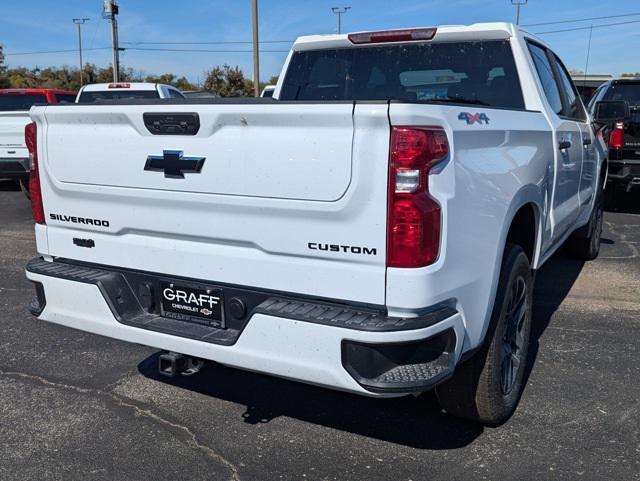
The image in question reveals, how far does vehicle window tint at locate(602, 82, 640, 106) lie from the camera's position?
34.2ft

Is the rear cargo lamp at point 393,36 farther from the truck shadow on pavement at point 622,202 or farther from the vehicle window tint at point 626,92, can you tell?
the truck shadow on pavement at point 622,202

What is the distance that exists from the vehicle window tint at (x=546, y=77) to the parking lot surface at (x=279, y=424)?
1.67 metres

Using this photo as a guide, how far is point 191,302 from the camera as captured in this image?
304 cm

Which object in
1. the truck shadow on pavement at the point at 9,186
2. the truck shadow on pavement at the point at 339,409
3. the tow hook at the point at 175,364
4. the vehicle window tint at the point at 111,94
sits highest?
the vehicle window tint at the point at 111,94

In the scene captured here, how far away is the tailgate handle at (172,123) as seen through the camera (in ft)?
9.36

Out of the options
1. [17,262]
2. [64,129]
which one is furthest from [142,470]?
[17,262]

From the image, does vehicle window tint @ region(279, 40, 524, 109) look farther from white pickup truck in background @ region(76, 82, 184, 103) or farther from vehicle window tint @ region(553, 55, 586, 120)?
white pickup truck in background @ region(76, 82, 184, 103)

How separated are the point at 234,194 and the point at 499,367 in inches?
61.3

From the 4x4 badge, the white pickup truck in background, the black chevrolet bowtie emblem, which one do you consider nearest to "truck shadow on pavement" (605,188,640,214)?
the white pickup truck in background

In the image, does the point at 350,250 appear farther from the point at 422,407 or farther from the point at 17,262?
the point at 17,262

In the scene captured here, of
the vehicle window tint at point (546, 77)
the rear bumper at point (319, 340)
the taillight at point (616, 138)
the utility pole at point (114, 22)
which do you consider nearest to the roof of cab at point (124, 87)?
the taillight at point (616, 138)

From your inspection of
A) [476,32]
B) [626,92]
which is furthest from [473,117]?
[626,92]

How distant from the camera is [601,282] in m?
6.32

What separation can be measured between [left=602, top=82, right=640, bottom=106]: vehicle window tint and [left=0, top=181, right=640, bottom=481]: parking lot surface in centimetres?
677
